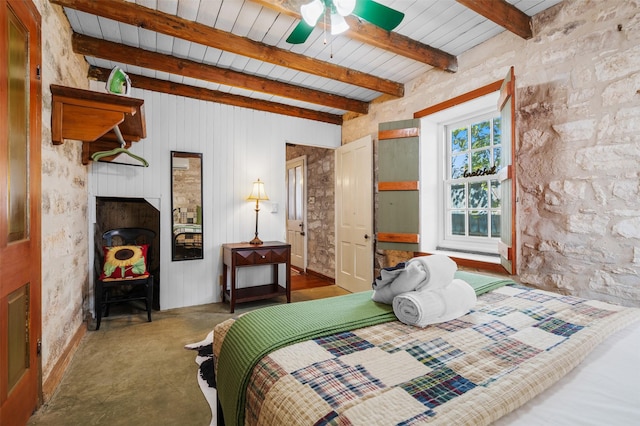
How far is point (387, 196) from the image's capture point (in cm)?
363

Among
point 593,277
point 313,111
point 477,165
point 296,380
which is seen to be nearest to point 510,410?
point 296,380

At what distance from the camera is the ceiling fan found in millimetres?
1666

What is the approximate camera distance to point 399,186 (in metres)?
3.52

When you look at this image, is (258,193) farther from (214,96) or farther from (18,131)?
(18,131)

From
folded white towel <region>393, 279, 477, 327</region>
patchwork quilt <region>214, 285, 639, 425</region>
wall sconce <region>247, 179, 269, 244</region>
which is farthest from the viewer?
wall sconce <region>247, 179, 269, 244</region>

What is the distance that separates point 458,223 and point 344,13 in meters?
2.51

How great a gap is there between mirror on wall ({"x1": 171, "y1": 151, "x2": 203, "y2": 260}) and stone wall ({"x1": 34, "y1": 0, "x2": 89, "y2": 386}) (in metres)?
0.86

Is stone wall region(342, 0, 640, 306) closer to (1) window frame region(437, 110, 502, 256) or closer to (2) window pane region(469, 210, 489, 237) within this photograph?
(1) window frame region(437, 110, 502, 256)

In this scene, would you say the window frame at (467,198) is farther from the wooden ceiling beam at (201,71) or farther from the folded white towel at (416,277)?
the folded white towel at (416,277)

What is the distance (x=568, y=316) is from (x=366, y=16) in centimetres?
186

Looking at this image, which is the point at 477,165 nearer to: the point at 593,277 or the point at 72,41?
Result: the point at 593,277

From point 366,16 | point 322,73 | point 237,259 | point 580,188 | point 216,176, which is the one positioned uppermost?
point 322,73

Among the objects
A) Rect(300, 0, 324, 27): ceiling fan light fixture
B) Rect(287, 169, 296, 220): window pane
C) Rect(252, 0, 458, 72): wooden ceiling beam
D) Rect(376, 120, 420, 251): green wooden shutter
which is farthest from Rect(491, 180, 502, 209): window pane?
Rect(287, 169, 296, 220): window pane

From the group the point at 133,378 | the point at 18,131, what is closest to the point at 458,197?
the point at 133,378
